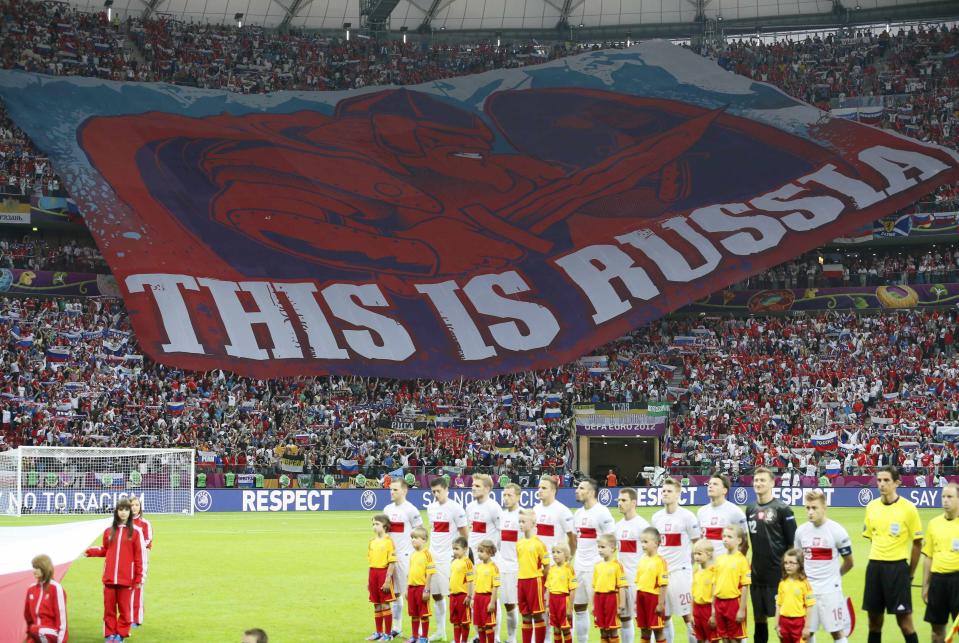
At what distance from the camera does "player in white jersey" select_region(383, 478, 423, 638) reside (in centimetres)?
1736

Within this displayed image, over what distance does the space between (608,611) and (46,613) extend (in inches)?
262

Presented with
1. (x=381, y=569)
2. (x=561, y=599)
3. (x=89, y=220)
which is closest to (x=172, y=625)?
(x=381, y=569)

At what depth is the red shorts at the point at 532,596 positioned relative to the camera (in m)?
15.0

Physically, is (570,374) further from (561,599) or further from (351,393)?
(561,599)

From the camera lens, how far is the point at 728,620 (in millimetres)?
13383

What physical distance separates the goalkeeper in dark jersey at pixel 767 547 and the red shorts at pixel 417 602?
4575 mm

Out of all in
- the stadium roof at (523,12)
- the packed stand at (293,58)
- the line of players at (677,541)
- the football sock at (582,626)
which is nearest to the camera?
the line of players at (677,541)

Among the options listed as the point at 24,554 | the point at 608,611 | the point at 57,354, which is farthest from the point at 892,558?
the point at 57,354

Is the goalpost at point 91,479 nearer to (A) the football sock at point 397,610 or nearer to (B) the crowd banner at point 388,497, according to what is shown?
(B) the crowd banner at point 388,497

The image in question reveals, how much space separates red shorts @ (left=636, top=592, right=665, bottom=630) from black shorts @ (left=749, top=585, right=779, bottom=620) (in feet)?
4.70

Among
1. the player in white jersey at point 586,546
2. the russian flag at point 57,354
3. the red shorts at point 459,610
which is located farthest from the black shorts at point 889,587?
the russian flag at point 57,354

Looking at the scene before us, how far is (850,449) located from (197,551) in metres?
29.1

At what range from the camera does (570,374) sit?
55.1 metres

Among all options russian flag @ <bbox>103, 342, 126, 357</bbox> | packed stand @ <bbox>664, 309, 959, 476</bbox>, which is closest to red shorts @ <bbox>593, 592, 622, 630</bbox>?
packed stand @ <bbox>664, 309, 959, 476</bbox>
